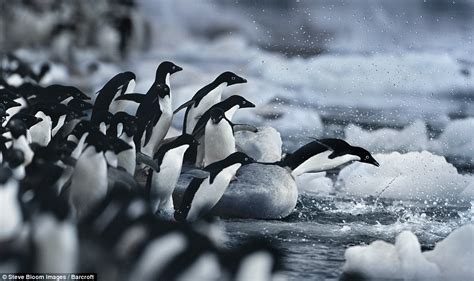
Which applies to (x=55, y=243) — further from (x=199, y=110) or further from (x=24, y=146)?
(x=199, y=110)

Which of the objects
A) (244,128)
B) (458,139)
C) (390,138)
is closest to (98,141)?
(244,128)

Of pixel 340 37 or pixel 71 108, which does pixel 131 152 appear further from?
pixel 340 37

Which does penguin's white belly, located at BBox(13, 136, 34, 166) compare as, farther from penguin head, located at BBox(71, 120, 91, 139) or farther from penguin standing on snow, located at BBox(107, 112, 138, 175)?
penguin standing on snow, located at BBox(107, 112, 138, 175)

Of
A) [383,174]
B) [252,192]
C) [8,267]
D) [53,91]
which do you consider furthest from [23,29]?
[8,267]

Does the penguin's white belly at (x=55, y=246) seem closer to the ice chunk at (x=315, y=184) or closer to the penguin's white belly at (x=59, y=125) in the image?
the penguin's white belly at (x=59, y=125)

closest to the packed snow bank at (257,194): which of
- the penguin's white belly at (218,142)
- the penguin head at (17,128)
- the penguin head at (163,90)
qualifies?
the penguin's white belly at (218,142)

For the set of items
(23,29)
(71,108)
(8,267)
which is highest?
(23,29)

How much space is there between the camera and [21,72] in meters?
7.11

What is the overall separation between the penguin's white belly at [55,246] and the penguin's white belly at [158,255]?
0.24 meters

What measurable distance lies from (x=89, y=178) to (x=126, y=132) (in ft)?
2.40

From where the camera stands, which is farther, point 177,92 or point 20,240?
point 177,92

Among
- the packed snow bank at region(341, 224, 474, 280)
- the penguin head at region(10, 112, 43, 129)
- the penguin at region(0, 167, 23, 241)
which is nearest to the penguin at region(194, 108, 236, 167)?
the penguin head at region(10, 112, 43, 129)

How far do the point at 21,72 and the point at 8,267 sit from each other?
324 centimetres

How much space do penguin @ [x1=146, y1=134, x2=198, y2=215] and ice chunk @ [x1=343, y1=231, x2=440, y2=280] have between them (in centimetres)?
106
